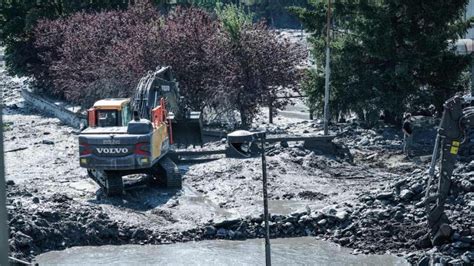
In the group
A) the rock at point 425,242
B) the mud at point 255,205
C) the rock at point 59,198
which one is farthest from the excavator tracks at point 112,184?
the rock at point 425,242

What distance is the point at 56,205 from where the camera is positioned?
2044 cm

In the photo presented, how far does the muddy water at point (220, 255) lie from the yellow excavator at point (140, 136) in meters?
3.63

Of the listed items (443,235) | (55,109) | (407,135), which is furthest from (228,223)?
(55,109)

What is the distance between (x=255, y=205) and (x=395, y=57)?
39.4ft

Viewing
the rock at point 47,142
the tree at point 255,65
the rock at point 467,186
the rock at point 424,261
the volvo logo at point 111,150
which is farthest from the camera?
the rock at point 47,142

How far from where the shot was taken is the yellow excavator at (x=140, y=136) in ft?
73.0

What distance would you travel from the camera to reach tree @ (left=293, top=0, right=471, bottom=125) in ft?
104

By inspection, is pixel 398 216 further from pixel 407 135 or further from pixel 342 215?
pixel 407 135

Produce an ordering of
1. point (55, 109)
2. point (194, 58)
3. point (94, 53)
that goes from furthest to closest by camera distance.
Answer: point (55, 109) < point (94, 53) < point (194, 58)

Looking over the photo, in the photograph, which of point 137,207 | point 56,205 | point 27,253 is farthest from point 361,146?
point 27,253

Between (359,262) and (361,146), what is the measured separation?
13.7 meters

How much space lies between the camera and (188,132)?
27453 millimetres

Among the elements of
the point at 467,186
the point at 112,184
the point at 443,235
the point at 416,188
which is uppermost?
the point at 467,186

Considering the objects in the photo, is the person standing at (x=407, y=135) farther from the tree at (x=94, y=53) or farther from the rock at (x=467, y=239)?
the tree at (x=94, y=53)
